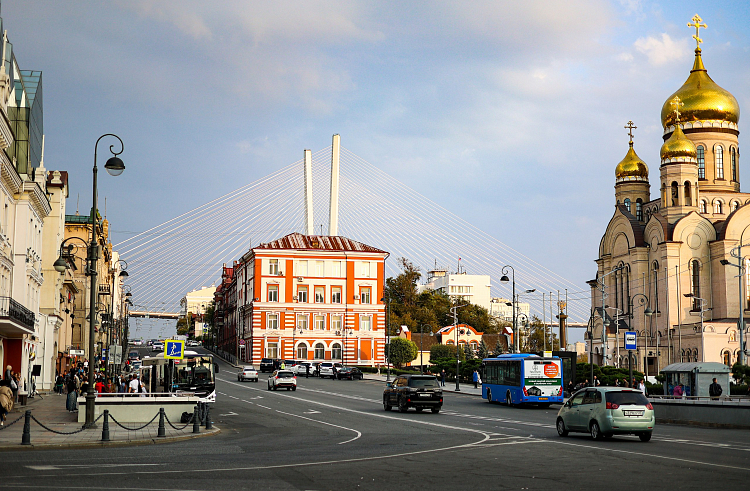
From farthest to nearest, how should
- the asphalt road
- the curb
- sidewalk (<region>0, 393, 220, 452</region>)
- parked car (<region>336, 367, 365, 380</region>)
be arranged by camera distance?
parked car (<region>336, 367, 365, 380</region>), sidewalk (<region>0, 393, 220, 452</region>), the curb, the asphalt road

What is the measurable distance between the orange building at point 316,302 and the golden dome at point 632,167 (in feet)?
99.1

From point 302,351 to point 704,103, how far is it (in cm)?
5322

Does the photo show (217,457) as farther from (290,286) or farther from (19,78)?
(290,286)

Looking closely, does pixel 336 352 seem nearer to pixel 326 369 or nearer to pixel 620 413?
pixel 326 369

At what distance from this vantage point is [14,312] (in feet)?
116

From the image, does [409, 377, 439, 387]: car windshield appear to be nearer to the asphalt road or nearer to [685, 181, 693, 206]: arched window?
the asphalt road

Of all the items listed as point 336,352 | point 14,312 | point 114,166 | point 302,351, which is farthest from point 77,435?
point 336,352

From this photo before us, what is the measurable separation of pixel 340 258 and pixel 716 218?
4307cm

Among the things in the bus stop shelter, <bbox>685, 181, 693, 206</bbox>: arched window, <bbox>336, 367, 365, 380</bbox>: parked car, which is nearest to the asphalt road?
the bus stop shelter

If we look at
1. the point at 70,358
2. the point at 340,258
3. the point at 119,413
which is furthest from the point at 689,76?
the point at 119,413

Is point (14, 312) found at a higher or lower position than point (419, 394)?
higher

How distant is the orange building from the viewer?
332 feet

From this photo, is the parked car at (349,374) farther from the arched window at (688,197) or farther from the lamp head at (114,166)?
the lamp head at (114,166)

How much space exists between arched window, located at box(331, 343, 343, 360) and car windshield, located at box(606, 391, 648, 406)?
81526 mm
